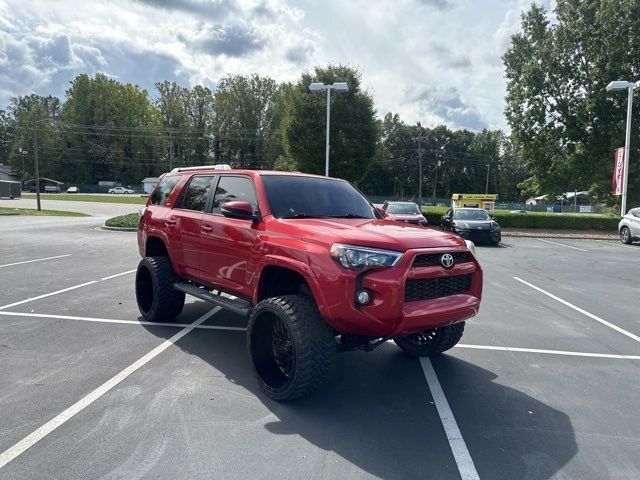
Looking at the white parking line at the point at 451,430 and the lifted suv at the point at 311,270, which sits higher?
the lifted suv at the point at 311,270

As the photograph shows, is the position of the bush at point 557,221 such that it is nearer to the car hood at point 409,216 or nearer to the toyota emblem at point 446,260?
the car hood at point 409,216

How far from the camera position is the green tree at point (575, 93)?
91.8 ft

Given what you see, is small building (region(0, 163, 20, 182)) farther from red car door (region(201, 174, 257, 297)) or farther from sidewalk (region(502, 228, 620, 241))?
red car door (region(201, 174, 257, 297))

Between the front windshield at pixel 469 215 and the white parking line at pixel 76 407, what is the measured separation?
51.1 ft

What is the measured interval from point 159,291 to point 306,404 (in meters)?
2.83

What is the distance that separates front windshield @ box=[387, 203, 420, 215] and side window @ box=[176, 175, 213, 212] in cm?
1409

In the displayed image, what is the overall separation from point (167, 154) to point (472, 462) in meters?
87.4

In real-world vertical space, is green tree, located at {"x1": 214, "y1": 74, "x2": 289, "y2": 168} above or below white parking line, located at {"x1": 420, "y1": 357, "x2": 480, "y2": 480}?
above

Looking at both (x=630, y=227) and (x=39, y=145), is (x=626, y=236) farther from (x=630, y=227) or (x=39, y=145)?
(x=39, y=145)

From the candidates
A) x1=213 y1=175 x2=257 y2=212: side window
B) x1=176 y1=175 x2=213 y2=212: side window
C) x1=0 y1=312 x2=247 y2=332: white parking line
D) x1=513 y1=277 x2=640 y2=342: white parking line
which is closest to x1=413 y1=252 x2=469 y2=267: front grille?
x1=213 y1=175 x2=257 y2=212: side window

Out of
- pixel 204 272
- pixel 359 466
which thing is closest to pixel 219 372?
pixel 204 272

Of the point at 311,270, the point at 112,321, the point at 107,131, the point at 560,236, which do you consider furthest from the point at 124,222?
the point at 107,131

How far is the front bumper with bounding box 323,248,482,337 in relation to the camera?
11.7ft

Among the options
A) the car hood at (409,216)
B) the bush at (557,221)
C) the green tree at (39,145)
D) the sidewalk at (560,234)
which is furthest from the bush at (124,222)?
the green tree at (39,145)
